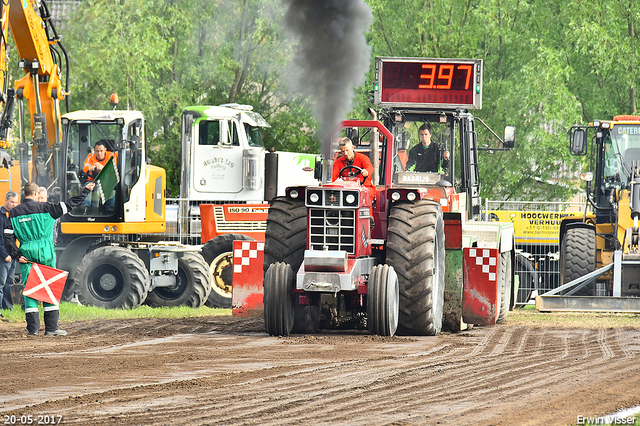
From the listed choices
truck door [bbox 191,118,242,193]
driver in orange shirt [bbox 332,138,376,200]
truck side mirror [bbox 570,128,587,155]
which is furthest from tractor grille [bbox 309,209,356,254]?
truck door [bbox 191,118,242,193]

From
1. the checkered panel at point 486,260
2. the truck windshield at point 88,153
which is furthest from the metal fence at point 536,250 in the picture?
the truck windshield at point 88,153

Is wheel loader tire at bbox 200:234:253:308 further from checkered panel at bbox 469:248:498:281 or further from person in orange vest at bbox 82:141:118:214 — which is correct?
checkered panel at bbox 469:248:498:281

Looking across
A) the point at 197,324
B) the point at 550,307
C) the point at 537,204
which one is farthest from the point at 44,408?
the point at 537,204

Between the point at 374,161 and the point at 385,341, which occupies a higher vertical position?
the point at 374,161

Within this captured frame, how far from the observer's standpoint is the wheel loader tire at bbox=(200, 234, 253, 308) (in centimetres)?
1756

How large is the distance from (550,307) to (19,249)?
683cm

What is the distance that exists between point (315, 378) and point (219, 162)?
11.4m

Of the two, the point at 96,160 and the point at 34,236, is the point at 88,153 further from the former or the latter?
the point at 34,236

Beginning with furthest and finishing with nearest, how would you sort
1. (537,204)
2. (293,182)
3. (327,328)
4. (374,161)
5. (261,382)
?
(537,204) < (293,182) < (327,328) < (374,161) < (261,382)

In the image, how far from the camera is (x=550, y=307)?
527 inches

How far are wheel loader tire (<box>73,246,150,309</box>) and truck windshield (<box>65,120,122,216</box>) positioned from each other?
835 mm

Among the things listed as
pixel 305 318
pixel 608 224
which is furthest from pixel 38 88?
pixel 608 224

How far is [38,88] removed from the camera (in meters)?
16.6

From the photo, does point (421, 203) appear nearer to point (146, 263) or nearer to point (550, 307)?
point (550, 307)
